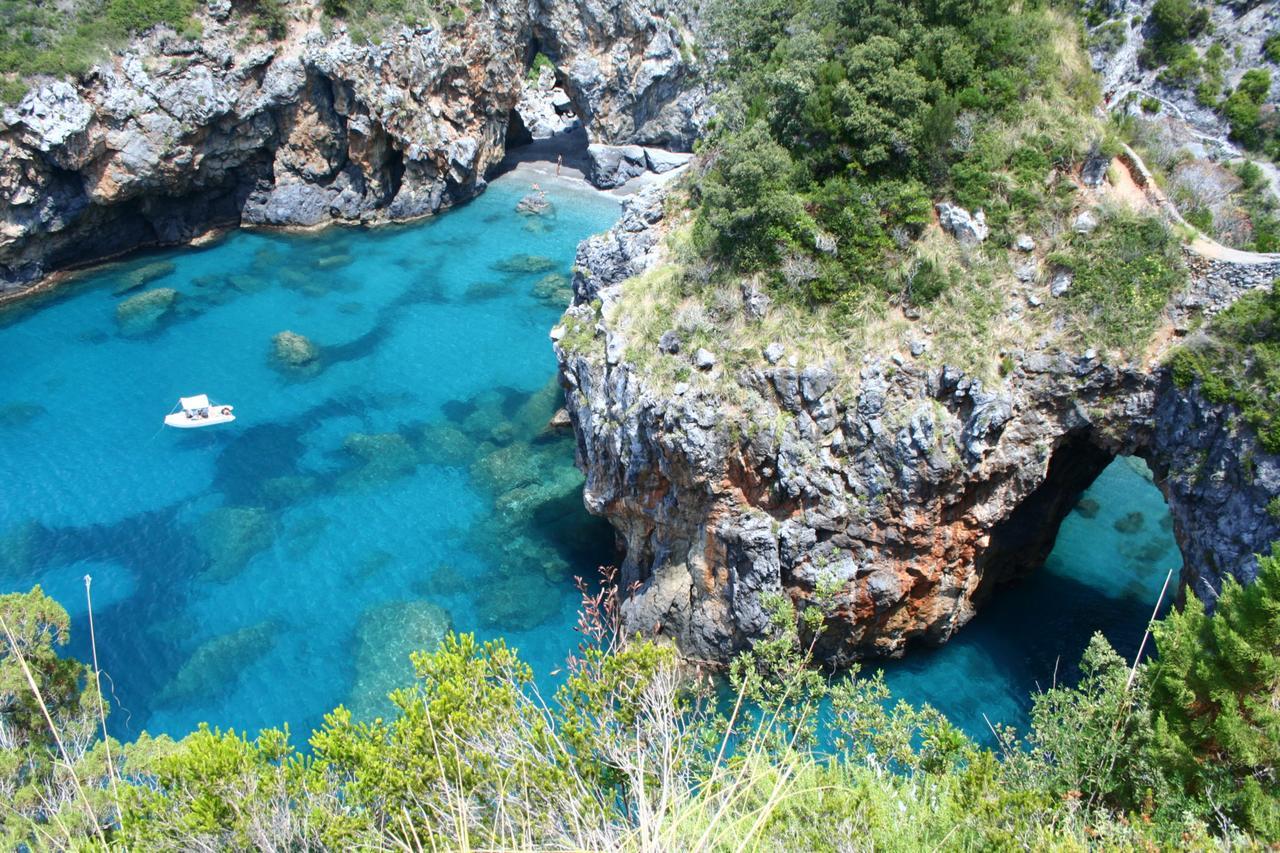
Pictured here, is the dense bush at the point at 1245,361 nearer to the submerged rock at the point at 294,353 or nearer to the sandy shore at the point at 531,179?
the sandy shore at the point at 531,179

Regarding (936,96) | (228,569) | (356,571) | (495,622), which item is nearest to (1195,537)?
(936,96)

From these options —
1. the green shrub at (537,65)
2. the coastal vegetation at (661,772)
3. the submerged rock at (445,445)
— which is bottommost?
the submerged rock at (445,445)

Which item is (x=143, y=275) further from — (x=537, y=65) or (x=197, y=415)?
(x=537, y=65)

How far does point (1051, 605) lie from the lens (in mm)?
28297

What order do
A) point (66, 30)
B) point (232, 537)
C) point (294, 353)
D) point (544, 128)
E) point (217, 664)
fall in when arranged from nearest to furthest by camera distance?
point (217, 664)
point (232, 537)
point (294, 353)
point (66, 30)
point (544, 128)

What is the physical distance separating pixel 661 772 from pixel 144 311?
139 feet

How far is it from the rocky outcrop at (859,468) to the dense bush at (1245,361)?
0.62 meters

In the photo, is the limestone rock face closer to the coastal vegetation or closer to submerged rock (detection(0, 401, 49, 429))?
the coastal vegetation

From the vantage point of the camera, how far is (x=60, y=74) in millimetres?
43281

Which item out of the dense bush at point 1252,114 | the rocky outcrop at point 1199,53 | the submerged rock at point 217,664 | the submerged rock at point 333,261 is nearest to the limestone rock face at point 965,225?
the rocky outcrop at point 1199,53

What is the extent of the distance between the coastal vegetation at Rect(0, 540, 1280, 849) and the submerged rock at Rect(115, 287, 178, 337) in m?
31.1

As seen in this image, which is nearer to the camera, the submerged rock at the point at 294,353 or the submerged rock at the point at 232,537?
the submerged rock at the point at 232,537

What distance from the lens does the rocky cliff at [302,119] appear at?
4472 cm

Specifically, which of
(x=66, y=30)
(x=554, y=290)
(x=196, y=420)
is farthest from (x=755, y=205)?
(x=66, y=30)
